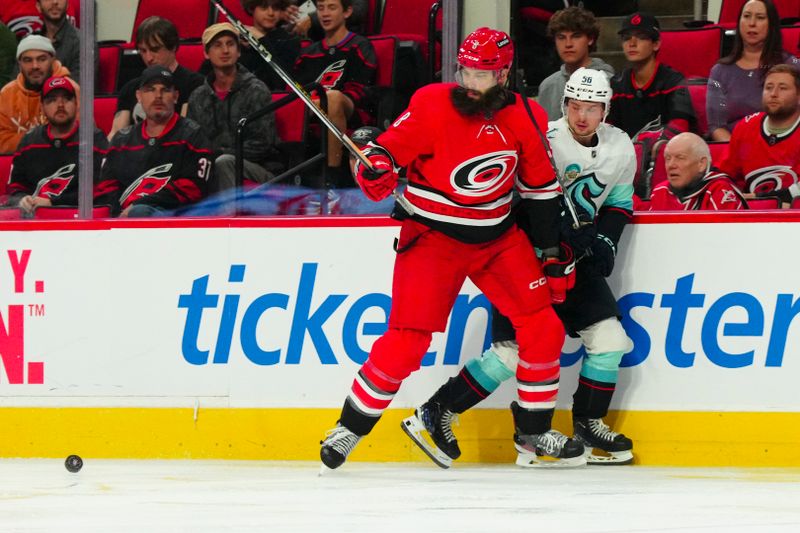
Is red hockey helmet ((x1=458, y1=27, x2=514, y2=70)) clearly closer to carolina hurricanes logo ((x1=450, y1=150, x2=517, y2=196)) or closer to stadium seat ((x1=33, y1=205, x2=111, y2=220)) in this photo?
carolina hurricanes logo ((x1=450, y1=150, x2=517, y2=196))

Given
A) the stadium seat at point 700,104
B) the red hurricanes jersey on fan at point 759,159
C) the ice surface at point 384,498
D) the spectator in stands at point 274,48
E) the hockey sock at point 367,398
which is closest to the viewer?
the ice surface at point 384,498

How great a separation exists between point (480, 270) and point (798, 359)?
115 cm

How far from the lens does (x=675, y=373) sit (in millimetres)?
4953

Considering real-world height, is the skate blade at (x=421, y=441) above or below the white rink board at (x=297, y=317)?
below

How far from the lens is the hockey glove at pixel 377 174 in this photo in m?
4.49

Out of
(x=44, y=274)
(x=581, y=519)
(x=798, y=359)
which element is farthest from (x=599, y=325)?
(x=44, y=274)

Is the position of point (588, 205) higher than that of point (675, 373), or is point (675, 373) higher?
point (588, 205)

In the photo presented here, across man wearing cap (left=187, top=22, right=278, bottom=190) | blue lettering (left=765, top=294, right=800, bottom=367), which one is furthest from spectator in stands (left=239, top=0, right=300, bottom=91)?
blue lettering (left=765, top=294, right=800, bottom=367)

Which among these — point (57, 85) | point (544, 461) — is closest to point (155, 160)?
point (57, 85)

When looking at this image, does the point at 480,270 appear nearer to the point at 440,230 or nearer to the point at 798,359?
the point at 440,230

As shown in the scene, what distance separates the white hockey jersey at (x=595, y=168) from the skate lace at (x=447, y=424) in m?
0.84

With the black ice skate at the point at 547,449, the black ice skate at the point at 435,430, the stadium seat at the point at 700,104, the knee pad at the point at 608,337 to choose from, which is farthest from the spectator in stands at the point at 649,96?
the black ice skate at the point at 435,430

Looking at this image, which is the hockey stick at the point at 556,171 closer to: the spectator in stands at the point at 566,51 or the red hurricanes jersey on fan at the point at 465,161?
the red hurricanes jersey on fan at the point at 465,161

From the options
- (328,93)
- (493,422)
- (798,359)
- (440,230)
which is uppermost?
(328,93)
